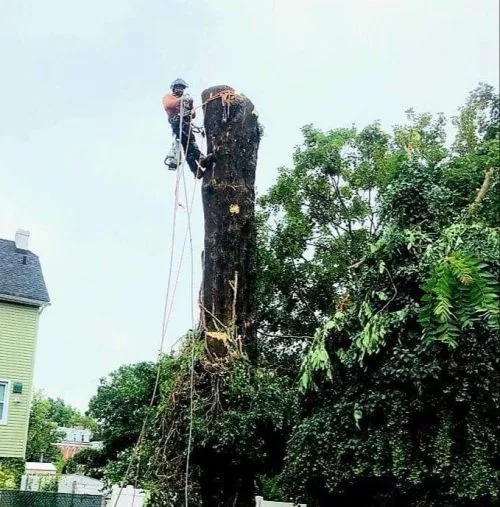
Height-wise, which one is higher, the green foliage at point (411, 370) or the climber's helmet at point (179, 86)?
the climber's helmet at point (179, 86)

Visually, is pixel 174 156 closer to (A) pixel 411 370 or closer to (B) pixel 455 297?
(A) pixel 411 370

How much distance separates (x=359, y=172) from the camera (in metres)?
12.4

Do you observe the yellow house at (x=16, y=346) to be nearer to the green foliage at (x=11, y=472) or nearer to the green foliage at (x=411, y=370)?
the green foliage at (x=11, y=472)

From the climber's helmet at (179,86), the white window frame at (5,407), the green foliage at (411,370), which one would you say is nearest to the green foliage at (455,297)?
the green foliage at (411,370)

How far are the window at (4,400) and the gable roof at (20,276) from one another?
1.95 metres

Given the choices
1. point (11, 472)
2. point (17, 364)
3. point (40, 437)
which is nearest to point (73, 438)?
point (40, 437)

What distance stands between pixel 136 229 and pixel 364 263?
718 centimetres

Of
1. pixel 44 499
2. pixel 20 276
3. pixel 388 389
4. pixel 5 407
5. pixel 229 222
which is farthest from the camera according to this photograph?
pixel 20 276

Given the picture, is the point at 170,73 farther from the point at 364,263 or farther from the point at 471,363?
the point at 471,363

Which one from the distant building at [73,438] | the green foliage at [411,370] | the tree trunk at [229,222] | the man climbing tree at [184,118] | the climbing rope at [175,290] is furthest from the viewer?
the distant building at [73,438]

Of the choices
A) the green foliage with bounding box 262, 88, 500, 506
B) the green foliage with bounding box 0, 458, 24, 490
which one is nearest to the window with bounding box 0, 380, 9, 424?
the green foliage with bounding box 0, 458, 24, 490

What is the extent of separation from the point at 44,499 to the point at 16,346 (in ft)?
16.0

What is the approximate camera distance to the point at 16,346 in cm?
1666

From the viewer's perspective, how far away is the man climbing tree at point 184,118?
7.82 metres
